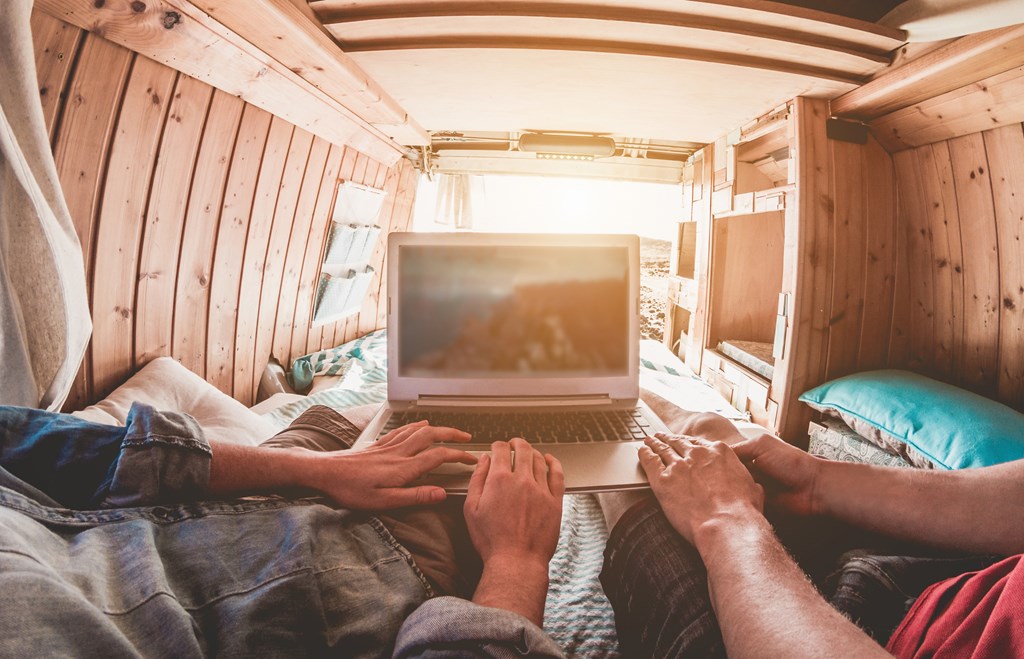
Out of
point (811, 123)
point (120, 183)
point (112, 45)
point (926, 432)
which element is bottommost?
point (926, 432)

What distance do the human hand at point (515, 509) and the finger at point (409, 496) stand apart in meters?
0.05

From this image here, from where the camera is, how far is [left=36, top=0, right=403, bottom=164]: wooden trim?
0.99m

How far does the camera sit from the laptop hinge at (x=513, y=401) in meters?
1.01

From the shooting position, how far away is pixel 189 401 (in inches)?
50.1

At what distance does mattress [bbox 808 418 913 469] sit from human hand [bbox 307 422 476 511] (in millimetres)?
1405

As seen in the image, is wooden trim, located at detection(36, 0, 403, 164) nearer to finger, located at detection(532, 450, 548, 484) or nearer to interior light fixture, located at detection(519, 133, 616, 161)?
interior light fixture, located at detection(519, 133, 616, 161)

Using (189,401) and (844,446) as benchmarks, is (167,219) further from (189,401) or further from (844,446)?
(844,446)

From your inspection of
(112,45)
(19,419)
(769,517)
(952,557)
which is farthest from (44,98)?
(952,557)

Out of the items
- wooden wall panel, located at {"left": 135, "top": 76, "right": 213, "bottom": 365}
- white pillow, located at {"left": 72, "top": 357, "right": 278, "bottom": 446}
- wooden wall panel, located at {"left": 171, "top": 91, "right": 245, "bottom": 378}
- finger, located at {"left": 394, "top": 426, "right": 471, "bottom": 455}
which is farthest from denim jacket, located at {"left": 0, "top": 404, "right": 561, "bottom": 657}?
wooden wall panel, located at {"left": 171, "top": 91, "right": 245, "bottom": 378}

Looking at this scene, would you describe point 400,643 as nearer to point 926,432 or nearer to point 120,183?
point 120,183

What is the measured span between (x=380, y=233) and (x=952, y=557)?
3038 mm

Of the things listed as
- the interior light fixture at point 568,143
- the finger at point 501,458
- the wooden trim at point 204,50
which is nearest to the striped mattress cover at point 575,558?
the finger at point 501,458

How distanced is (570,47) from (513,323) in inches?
39.8

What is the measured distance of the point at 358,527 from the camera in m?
0.58
